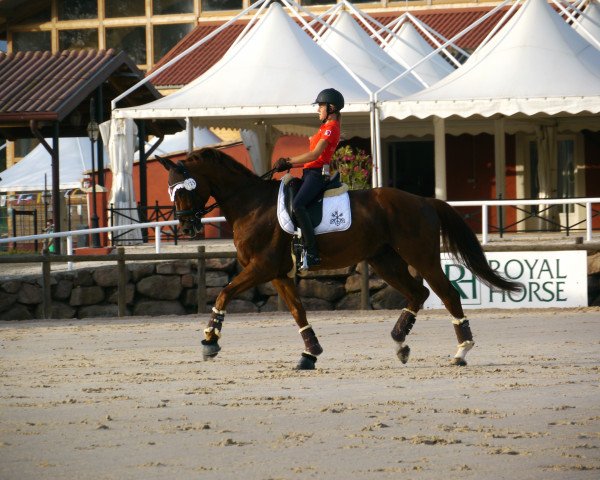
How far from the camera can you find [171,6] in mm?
50000

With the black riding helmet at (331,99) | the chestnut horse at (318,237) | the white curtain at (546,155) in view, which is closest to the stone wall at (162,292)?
the chestnut horse at (318,237)

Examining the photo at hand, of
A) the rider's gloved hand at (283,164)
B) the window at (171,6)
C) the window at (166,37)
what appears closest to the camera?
the rider's gloved hand at (283,164)

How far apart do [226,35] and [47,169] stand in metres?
10.9

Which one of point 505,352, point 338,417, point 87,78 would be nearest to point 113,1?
point 87,78

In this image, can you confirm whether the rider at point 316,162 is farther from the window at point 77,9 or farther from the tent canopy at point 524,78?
the window at point 77,9

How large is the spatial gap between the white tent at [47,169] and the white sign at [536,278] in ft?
57.2

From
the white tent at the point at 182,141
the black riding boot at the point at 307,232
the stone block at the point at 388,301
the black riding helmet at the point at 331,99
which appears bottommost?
the stone block at the point at 388,301

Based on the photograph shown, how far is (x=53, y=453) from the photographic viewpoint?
25.1 ft

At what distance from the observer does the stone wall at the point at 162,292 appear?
2116 cm

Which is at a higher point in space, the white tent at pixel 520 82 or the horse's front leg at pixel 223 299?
the white tent at pixel 520 82

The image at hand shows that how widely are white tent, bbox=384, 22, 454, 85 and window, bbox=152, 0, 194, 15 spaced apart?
1617cm

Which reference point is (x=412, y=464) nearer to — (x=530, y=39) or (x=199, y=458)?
(x=199, y=458)

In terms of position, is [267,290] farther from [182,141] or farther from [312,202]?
[182,141]

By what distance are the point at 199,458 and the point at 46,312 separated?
13.0m
